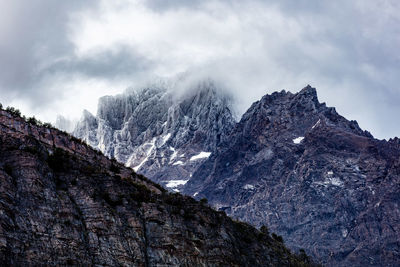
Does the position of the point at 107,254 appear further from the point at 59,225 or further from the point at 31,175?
the point at 31,175

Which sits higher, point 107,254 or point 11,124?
point 11,124

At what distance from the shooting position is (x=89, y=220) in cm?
5472

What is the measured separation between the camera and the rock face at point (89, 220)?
1880 inches

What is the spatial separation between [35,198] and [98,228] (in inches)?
276

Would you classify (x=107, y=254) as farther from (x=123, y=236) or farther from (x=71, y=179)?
(x=71, y=179)

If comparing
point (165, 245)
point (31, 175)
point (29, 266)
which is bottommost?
point (29, 266)

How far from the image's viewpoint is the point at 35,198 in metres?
50.9

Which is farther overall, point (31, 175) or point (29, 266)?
point (31, 175)

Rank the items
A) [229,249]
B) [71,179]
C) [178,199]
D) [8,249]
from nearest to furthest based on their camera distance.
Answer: [8,249]
[71,179]
[229,249]
[178,199]

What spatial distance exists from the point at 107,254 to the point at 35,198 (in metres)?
8.50

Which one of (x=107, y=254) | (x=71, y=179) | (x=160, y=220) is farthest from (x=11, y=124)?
(x=107, y=254)

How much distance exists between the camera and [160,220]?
6366 centimetres

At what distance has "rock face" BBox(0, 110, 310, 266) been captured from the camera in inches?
1880

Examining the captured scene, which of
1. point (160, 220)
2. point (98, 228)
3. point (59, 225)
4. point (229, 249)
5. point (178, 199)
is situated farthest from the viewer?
point (178, 199)
